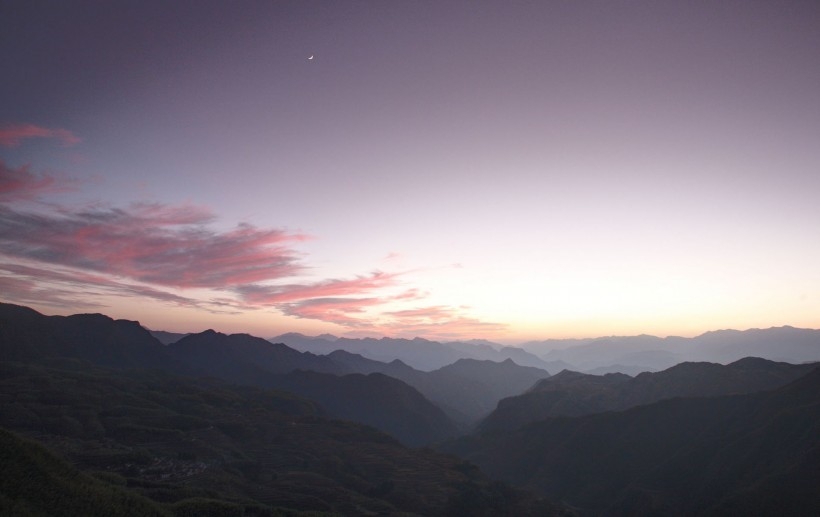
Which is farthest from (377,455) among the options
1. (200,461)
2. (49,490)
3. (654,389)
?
(654,389)

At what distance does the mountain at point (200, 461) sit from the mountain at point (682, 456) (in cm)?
3100

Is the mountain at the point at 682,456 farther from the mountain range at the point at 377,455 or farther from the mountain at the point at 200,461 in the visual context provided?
the mountain at the point at 200,461

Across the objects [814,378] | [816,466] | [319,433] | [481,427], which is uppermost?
[814,378]

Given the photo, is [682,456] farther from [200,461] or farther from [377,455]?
[200,461]

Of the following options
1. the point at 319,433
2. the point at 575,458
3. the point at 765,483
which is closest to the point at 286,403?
the point at 319,433

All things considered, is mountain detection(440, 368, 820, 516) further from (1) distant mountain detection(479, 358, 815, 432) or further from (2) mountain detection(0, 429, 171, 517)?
(2) mountain detection(0, 429, 171, 517)

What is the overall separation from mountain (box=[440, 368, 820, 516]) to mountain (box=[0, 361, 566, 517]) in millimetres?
30998

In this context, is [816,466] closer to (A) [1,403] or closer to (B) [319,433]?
(B) [319,433]

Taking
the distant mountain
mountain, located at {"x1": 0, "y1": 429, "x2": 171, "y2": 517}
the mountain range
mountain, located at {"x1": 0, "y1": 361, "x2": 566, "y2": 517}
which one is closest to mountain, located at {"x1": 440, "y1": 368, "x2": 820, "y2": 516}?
the mountain range

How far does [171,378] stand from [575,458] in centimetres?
15394

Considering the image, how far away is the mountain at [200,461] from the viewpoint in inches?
1449

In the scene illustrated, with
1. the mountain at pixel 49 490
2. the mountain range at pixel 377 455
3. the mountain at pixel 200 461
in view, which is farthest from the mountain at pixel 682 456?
the mountain at pixel 49 490

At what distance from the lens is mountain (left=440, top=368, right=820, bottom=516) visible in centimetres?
7550

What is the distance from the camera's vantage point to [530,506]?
8188cm
